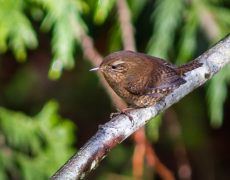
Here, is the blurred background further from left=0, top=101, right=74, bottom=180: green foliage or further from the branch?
the branch

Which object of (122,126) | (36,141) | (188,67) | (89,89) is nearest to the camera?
(122,126)

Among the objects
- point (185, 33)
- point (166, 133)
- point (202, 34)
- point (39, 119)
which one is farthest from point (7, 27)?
point (166, 133)

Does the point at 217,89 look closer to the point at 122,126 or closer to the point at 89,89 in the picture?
the point at 89,89

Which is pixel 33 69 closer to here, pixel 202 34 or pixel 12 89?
pixel 12 89

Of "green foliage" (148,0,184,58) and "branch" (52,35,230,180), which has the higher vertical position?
"branch" (52,35,230,180)

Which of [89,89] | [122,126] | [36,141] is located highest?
[122,126]

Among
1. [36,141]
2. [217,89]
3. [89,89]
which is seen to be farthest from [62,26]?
[89,89]

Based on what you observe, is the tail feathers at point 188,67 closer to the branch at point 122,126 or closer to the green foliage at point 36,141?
the branch at point 122,126

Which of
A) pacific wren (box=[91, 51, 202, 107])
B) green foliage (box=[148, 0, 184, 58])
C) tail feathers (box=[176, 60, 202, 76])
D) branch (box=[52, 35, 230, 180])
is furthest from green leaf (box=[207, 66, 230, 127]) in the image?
branch (box=[52, 35, 230, 180])
